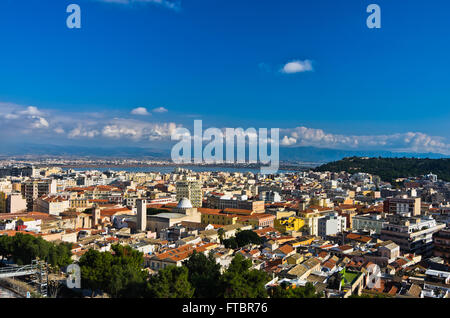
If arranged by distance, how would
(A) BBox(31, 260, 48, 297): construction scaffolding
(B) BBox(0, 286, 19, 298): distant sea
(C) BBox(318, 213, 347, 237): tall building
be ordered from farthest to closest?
1. (C) BBox(318, 213, 347, 237): tall building
2. (A) BBox(31, 260, 48, 297): construction scaffolding
3. (B) BBox(0, 286, 19, 298): distant sea

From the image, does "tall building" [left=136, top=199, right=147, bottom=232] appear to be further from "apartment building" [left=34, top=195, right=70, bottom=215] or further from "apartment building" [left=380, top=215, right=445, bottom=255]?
"apartment building" [left=380, top=215, right=445, bottom=255]

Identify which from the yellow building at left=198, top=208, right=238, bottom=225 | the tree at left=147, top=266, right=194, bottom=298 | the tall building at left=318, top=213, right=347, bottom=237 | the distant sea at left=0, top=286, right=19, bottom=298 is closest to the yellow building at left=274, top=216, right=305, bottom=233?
the tall building at left=318, top=213, right=347, bottom=237

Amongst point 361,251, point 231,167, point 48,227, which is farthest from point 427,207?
point 231,167

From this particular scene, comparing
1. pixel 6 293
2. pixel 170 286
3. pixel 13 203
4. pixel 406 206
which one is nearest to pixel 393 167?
pixel 406 206

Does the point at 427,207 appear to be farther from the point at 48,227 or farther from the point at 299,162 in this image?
the point at 299,162

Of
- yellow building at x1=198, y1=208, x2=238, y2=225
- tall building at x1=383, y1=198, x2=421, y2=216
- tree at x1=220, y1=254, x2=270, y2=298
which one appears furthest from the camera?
tall building at x1=383, y1=198, x2=421, y2=216
